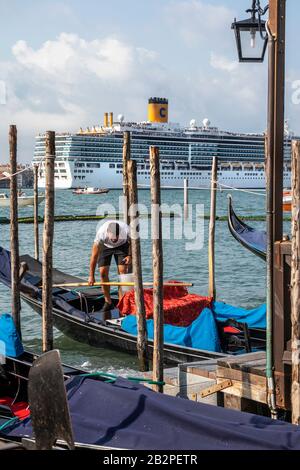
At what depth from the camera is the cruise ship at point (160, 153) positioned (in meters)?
50.1

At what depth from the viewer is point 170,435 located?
3297 mm

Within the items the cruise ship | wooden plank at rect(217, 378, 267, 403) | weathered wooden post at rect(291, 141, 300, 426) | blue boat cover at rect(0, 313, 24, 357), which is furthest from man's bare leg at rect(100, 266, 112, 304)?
the cruise ship

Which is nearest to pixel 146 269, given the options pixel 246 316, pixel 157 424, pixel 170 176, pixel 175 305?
pixel 175 305

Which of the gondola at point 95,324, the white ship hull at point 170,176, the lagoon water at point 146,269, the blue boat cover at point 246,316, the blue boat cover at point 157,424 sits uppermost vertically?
the white ship hull at point 170,176

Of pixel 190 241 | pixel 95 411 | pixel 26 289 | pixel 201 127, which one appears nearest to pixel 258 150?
pixel 201 127

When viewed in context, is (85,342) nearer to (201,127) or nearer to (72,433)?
(72,433)

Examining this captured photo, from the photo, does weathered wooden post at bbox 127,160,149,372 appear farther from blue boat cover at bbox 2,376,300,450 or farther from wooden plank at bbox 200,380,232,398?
blue boat cover at bbox 2,376,300,450

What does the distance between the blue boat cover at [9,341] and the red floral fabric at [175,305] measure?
73.8 inches

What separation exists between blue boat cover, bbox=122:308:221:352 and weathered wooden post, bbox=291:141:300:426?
247 cm

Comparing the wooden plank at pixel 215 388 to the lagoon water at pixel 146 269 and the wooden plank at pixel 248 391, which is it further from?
the lagoon water at pixel 146 269

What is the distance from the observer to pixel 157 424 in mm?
3369

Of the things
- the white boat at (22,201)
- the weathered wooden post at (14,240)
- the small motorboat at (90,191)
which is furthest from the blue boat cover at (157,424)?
the small motorboat at (90,191)
